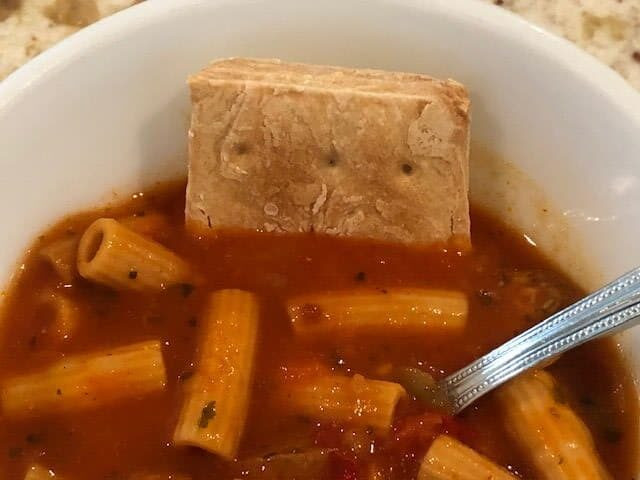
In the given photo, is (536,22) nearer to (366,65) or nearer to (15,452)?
(366,65)

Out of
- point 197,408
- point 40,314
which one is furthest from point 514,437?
point 40,314

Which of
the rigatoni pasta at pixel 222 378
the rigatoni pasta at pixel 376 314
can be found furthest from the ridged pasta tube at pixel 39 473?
the rigatoni pasta at pixel 376 314

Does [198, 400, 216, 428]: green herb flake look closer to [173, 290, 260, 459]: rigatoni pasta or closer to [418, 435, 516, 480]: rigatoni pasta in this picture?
[173, 290, 260, 459]: rigatoni pasta

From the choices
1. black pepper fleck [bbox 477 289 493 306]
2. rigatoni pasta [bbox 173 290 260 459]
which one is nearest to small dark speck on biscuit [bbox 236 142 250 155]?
rigatoni pasta [bbox 173 290 260 459]

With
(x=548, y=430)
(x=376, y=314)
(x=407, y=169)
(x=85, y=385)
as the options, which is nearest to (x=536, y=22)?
(x=407, y=169)

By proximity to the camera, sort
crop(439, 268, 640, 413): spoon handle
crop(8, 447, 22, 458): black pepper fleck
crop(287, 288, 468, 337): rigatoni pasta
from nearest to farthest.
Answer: crop(439, 268, 640, 413): spoon handle
crop(8, 447, 22, 458): black pepper fleck
crop(287, 288, 468, 337): rigatoni pasta

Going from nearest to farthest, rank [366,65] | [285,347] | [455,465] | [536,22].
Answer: [455,465], [285,347], [366,65], [536,22]
